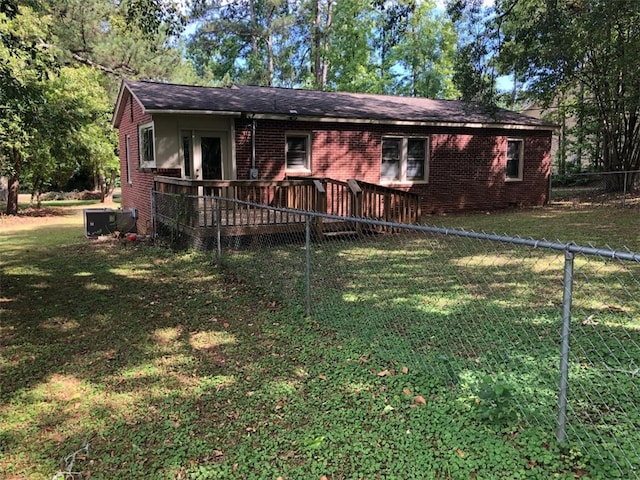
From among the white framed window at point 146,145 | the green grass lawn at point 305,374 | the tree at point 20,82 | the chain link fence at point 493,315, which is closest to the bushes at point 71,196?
the tree at point 20,82

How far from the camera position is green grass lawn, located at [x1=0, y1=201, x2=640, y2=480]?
2889 millimetres

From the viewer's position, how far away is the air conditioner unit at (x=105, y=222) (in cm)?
1323

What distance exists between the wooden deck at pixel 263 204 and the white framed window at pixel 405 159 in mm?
3621

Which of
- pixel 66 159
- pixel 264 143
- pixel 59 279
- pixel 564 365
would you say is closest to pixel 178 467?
pixel 564 365

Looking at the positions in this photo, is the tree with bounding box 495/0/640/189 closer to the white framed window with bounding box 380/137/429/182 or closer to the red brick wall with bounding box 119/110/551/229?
the red brick wall with bounding box 119/110/551/229

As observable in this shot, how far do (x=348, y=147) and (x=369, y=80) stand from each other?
77.2 feet

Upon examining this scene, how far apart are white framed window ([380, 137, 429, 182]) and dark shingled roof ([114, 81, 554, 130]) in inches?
31.1

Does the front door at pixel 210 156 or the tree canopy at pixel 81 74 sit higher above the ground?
the tree canopy at pixel 81 74

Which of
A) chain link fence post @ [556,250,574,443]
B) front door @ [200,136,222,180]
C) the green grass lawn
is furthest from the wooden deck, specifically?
chain link fence post @ [556,250,574,443]

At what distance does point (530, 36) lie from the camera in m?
13.3

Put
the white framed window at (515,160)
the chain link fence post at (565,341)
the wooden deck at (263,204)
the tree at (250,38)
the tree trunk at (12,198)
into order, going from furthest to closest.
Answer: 1. the tree at (250,38)
2. the tree trunk at (12,198)
3. the white framed window at (515,160)
4. the wooden deck at (263,204)
5. the chain link fence post at (565,341)

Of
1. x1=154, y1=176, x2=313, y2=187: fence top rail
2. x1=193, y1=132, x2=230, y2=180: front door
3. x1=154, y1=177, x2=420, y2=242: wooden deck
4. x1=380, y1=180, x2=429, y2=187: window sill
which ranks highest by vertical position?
x1=193, y1=132, x2=230, y2=180: front door

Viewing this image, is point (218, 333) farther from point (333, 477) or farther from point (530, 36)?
point (530, 36)

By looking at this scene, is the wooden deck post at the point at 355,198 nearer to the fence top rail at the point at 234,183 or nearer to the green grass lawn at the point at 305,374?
the fence top rail at the point at 234,183
